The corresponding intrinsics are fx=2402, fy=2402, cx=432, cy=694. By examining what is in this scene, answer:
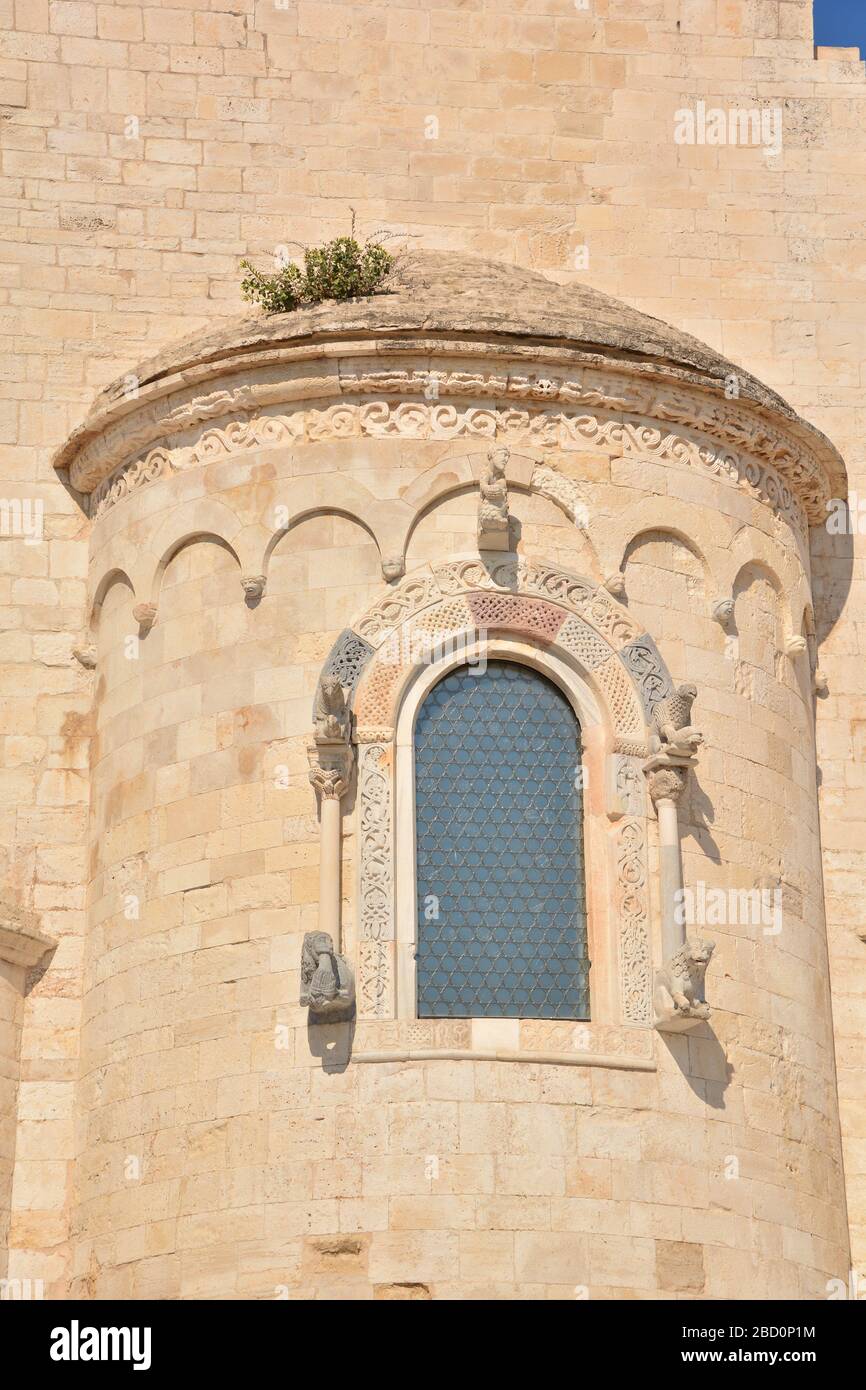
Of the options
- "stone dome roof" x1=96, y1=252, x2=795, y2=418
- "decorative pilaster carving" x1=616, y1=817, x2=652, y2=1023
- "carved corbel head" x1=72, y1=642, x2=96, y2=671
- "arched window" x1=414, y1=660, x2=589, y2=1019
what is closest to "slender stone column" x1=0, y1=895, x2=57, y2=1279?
"carved corbel head" x1=72, y1=642, x2=96, y2=671

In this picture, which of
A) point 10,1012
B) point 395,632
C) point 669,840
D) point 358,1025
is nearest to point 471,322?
point 395,632

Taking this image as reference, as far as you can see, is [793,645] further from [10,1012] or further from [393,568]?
[10,1012]

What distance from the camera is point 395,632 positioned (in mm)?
16734

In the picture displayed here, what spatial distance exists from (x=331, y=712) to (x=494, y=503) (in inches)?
75.3

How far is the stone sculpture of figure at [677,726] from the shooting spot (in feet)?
54.2

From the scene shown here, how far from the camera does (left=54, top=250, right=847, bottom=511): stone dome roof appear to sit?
56.3 feet

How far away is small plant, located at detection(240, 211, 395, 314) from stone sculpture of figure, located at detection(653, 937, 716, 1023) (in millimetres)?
5578

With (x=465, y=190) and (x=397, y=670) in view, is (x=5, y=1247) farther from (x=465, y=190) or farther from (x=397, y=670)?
(x=465, y=190)

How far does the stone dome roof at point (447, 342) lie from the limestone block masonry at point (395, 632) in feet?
0.15

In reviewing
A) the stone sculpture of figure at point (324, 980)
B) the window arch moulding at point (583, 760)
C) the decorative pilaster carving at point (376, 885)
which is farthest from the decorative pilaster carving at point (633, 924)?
the stone sculpture of figure at point (324, 980)

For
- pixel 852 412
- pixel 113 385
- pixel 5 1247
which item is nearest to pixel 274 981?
pixel 5 1247

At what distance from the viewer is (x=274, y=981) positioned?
16.0m

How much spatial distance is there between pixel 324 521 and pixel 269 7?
5.70 m

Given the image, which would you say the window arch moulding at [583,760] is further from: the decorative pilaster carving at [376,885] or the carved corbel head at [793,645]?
the carved corbel head at [793,645]
